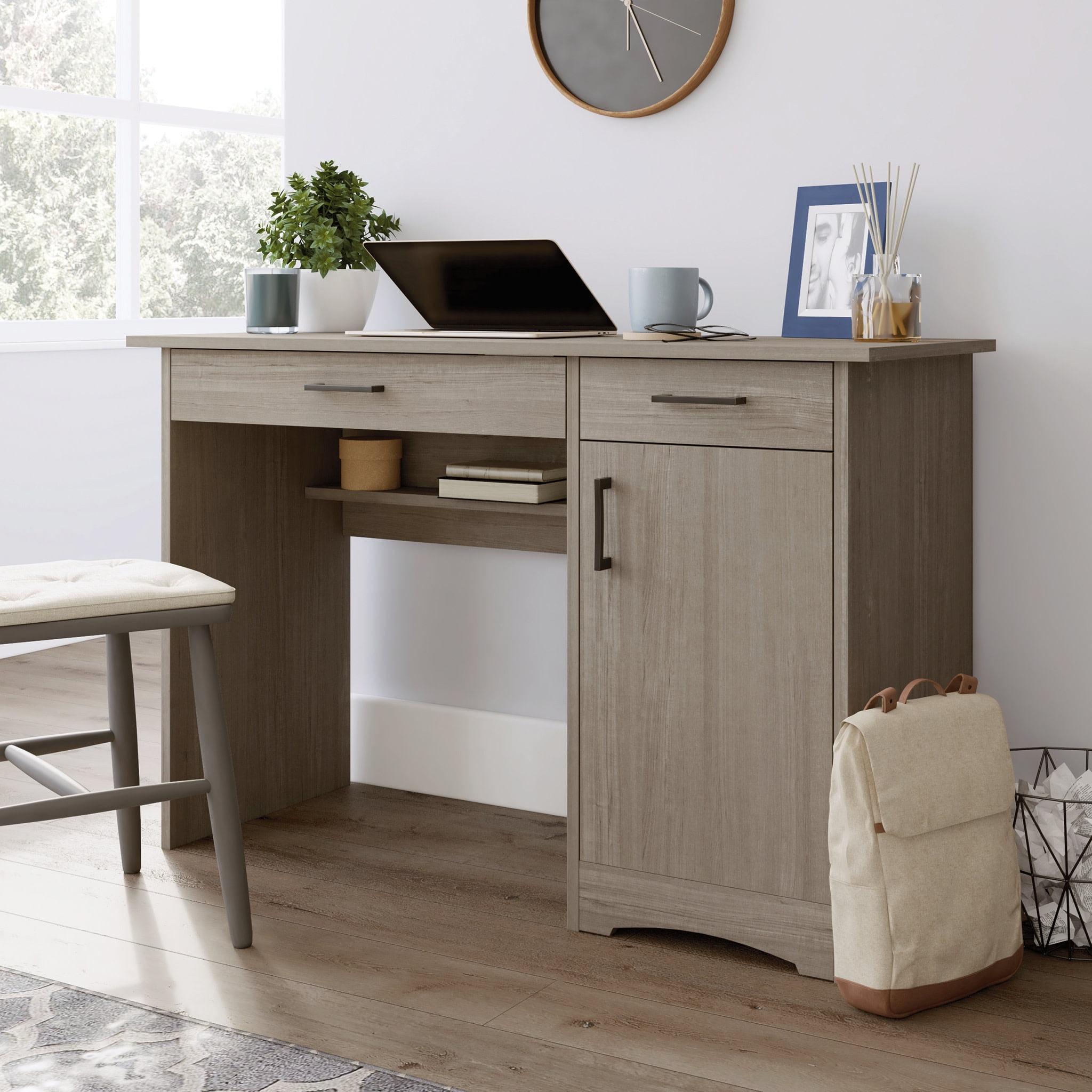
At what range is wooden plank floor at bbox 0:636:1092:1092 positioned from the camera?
1.75 metres

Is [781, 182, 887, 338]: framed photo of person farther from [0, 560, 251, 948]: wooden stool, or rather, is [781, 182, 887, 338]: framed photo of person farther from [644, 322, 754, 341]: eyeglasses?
[0, 560, 251, 948]: wooden stool

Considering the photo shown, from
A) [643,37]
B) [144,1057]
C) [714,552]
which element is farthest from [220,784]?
[643,37]

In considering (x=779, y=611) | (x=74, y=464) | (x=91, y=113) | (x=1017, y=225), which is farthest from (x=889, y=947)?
(x=91, y=113)

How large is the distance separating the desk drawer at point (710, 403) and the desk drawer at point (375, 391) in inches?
3.1

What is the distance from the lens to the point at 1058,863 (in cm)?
205

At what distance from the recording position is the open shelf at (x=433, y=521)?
2.62m

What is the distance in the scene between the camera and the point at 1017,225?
7.19 ft

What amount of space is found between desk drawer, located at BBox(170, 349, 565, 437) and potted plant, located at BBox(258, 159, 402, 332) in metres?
0.28

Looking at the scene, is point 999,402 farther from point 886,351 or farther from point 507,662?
point 507,662

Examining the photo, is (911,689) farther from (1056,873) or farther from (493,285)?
(493,285)

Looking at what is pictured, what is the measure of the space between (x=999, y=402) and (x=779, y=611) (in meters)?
0.58

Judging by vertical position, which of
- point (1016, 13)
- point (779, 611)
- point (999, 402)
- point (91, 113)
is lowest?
point (779, 611)

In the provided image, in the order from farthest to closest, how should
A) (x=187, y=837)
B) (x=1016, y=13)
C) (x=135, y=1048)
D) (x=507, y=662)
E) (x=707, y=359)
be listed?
(x=507, y=662)
(x=187, y=837)
(x=1016, y=13)
(x=707, y=359)
(x=135, y=1048)

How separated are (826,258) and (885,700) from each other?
752 millimetres
